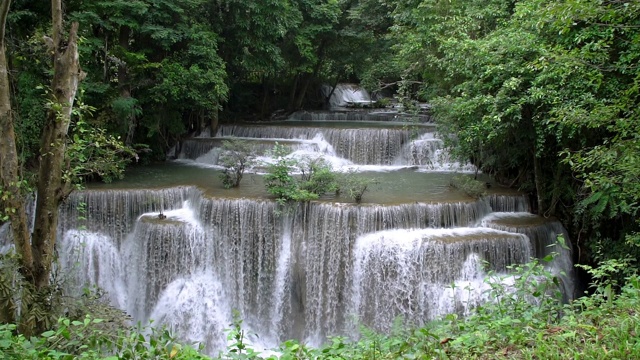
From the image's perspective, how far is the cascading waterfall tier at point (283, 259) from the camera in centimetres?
896

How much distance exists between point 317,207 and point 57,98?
5156 millimetres

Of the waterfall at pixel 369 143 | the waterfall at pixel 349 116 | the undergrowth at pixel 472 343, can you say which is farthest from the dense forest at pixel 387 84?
the waterfall at pixel 349 116

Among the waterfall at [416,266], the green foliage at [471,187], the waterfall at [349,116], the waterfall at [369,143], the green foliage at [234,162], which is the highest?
the waterfall at [349,116]

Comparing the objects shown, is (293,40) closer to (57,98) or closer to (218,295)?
(218,295)

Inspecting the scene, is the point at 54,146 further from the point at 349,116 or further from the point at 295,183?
the point at 349,116

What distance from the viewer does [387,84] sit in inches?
545

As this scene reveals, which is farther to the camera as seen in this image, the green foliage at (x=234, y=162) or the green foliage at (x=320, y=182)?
the green foliage at (x=234, y=162)

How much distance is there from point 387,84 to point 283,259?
6212mm

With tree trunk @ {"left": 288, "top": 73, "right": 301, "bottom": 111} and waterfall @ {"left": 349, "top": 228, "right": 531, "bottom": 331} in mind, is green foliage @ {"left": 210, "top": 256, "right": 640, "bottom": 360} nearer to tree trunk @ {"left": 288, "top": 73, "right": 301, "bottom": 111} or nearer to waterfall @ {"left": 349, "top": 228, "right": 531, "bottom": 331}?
waterfall @ {"left": 349, "top": 228, "right": 531, "bottom": 331}

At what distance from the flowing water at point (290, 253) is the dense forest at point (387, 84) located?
104cm

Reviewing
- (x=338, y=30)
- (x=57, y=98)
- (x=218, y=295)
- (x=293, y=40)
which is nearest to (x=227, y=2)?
(x=293, y=40)

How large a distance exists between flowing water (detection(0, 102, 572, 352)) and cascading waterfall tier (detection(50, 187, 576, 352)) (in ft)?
0.06

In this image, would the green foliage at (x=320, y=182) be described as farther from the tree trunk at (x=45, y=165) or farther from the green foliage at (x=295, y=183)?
the tree trunk at (x=45, y=165)

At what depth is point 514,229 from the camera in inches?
368
